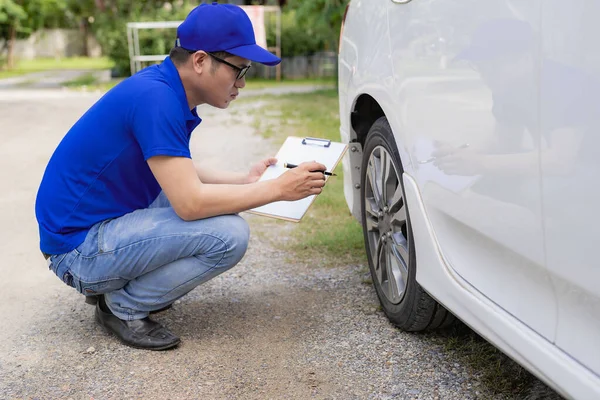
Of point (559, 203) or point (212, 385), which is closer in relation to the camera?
point (559, 203)

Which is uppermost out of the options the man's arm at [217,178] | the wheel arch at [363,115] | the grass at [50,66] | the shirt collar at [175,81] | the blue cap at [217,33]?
the blue cap at [217,33]

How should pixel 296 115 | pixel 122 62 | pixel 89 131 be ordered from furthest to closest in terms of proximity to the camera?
1. pixel 122 62
2. pixel 296 115
3. pixel 89 131

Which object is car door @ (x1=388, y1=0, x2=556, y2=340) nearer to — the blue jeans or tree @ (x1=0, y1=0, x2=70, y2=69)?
the blue jeans

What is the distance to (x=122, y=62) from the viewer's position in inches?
655

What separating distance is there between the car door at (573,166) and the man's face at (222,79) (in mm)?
1310

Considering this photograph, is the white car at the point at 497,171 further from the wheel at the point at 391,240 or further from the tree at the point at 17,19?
the tree at the point at 17,19

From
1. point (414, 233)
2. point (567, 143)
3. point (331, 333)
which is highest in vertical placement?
point (567, 143)

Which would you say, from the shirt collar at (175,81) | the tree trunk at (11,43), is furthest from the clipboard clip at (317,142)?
the tree trunk at (11,43)

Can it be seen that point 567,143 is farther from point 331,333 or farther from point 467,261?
point 331,333

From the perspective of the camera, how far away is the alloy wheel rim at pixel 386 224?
2762 millimetres

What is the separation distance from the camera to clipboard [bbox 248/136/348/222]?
293cm

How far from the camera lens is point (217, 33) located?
8.39 feet

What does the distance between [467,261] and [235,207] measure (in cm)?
93

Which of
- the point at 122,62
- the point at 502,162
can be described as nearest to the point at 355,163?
the point at 502,162
